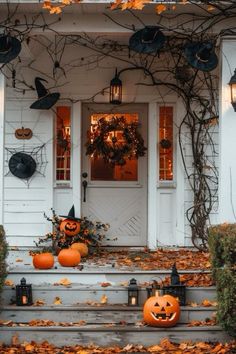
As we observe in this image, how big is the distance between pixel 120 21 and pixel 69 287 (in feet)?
10.8

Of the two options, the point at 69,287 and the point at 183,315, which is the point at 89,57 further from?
the point at 183,315

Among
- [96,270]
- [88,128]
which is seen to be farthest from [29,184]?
[96,270]

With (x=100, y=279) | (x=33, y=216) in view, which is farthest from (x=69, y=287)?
(x=33, y=216)

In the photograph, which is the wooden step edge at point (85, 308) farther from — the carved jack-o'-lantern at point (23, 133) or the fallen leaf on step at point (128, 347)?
the carved jack-o'-lantern at point (23, 133)

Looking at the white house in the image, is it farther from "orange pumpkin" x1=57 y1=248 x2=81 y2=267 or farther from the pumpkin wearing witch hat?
"orange pumpkin" x1=57 y1=248 x2=81 y2=267

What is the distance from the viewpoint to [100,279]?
6902mm

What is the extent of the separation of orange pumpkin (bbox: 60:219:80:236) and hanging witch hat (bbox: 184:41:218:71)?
2916mm

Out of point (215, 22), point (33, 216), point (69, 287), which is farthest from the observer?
point (33, 216)

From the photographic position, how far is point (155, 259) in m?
8.04

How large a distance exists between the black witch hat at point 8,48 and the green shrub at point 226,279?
3.31 m

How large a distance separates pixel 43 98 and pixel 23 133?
2.09 ft

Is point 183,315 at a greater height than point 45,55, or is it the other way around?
point 45,55

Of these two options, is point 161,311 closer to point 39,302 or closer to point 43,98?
point 39,302

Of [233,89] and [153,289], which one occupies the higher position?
[233,89]
